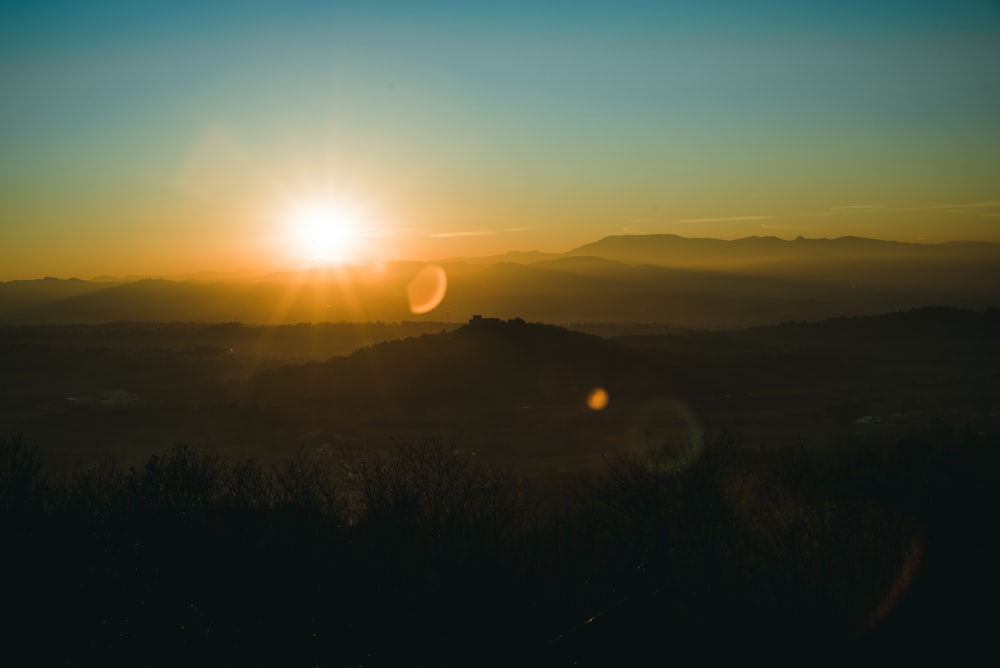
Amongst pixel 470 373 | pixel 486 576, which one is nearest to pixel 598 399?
pixel 470 373

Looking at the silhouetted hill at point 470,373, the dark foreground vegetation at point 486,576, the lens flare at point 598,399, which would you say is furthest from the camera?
the silhouetted hill at point 470,373

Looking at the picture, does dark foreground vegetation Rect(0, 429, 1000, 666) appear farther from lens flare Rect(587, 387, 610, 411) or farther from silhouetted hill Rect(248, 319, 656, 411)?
silhouetted hill Rect(248, 319, 656, 411)

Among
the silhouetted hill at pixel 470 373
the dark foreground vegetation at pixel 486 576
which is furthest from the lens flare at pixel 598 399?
the dark foreground vegetation at pixel 486 576

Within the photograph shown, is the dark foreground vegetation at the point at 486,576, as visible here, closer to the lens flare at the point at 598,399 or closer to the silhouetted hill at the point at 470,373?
the lens flare at the point at 598,399

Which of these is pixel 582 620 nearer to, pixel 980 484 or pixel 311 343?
pixel 980 484

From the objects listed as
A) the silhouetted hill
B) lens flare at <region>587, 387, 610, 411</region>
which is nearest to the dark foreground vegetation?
lens flare at <region>587, 387, 610, 411</region>
